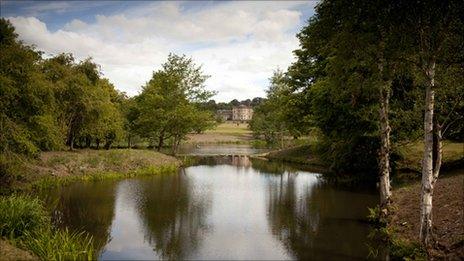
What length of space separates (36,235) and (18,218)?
3.79 feet

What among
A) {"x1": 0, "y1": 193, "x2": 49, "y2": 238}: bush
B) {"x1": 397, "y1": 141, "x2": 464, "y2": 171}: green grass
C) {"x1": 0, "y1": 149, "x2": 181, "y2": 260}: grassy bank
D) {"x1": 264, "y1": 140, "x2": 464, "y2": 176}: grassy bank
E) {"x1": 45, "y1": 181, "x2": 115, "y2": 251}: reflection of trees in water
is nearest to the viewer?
{"x1": 0, "y1": 149, "x2": 181, "y2": 260}: grassy bank

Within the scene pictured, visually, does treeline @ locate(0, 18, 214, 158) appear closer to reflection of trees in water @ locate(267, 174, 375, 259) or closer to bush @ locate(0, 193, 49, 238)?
bush @ locate(0, 193, 49, 238)

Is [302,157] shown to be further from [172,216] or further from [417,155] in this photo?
[172,216]

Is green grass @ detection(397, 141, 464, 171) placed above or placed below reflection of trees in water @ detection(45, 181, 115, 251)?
above

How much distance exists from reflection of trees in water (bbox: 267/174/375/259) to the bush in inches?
422

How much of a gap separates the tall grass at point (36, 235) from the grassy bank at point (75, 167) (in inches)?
321

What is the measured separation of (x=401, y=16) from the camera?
13633mm

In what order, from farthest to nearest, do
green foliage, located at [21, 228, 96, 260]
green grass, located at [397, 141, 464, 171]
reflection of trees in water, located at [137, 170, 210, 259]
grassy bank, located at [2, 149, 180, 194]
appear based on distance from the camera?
green grass, located at [397, 141, 464, 171] → grassy bank, located at [2, 149, 180, 194] → reflection of trees in water, located at [137, 170, 210, 259] → green foliage, located at [21, 228, 96, 260]

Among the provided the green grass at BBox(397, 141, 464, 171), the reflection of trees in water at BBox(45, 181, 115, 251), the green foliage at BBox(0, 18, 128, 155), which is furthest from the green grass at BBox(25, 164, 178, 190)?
the green grass at BBox(397, 141, 464, 171)

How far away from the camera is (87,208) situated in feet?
78.9

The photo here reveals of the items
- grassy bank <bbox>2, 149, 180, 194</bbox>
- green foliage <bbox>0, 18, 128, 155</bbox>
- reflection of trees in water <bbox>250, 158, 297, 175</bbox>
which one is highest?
green foliage <bbox>0, 18, 128, 155</bbox>

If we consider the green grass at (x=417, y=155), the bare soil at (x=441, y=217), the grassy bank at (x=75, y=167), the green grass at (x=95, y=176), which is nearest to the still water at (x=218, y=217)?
the green grass at (x=95, y=176)

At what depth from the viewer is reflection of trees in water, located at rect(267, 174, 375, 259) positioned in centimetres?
1672

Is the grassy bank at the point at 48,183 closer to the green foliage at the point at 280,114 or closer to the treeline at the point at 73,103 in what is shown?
the treeline at the point at 73,103
